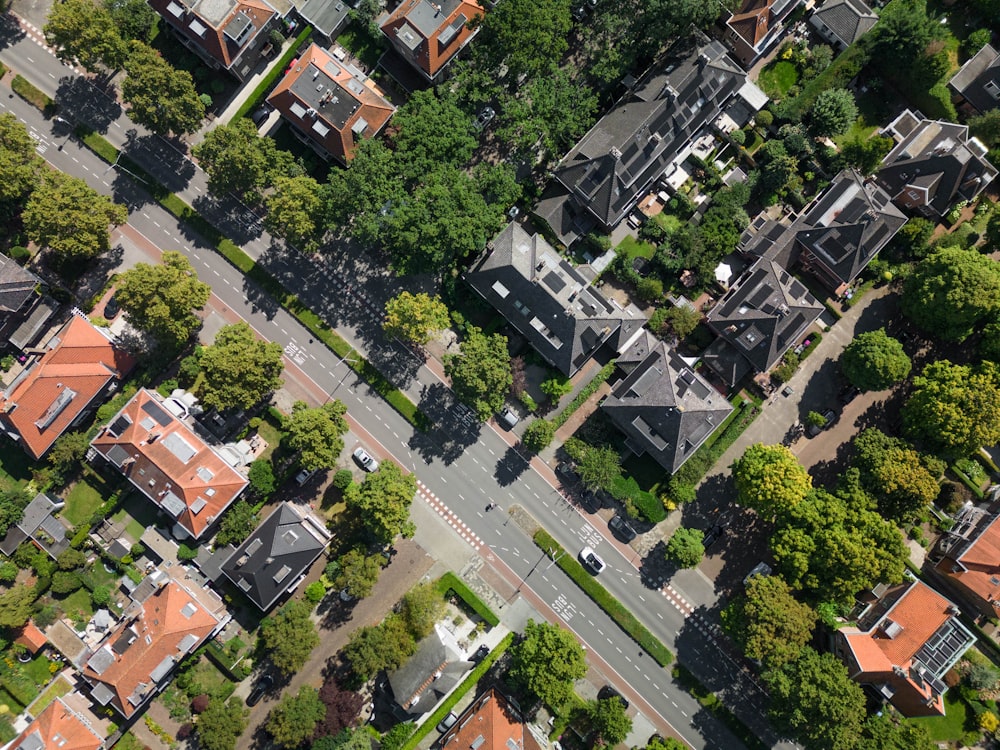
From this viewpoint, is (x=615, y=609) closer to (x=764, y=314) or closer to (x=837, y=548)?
(x=837, y=548)

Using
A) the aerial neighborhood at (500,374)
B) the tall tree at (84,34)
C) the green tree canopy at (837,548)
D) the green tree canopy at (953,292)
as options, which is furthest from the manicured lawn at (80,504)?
the green tree canopy at (953,292)

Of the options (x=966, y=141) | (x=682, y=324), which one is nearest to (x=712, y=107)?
(x=682, y=324)

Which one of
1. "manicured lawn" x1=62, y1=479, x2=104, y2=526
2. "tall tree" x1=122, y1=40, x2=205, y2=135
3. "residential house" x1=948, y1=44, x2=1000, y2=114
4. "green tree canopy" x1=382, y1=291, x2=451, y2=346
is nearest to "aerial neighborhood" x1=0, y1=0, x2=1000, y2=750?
"manicured lawn" x1=62, y1=479, x2=104, y2=526

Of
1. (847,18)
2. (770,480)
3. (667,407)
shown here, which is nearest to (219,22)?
(667,407)

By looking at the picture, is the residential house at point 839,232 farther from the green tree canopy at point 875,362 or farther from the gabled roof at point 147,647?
the gabled roof at point 147,647

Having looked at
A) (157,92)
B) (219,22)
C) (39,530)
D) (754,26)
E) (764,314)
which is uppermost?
(754,26)

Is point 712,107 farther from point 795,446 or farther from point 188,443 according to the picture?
point 188,443

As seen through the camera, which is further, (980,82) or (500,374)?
(980,82)
